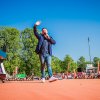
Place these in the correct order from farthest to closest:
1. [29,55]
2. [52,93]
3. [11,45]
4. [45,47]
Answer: [29,55], [11,45], [45,47], [52,93]

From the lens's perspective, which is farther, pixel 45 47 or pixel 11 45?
pixel 11 45

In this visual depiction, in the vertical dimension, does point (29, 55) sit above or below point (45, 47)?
Result: above

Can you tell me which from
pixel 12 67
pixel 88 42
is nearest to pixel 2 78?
pixel 12 67

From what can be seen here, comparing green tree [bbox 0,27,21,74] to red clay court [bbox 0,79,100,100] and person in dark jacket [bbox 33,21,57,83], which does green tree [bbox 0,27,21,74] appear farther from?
red clay court [bbox 0,79,100,100]

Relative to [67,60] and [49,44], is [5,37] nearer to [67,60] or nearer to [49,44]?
[49,44]

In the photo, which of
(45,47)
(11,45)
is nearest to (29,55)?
(11,45)

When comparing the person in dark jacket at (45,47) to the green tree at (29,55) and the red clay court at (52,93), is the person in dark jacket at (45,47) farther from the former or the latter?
the green tree at (29,55)

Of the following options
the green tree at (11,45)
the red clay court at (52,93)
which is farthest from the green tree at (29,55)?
the red clay court at (52,93)

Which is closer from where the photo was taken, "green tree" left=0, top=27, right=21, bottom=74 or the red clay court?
the red clay court

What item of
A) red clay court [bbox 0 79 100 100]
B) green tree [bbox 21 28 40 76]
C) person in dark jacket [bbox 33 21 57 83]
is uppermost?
green tree [bbox 21 28 40 76]

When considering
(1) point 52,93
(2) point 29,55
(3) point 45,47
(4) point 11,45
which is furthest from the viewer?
(2) point 29,55

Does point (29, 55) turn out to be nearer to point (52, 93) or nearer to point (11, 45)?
point (11, 45)

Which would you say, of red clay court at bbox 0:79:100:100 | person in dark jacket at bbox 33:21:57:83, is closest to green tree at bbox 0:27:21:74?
person in dark jacket at bbox 33:21:57:83

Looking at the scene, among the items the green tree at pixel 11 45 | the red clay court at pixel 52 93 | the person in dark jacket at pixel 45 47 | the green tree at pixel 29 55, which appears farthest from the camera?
the green tree at pixel 29 55
